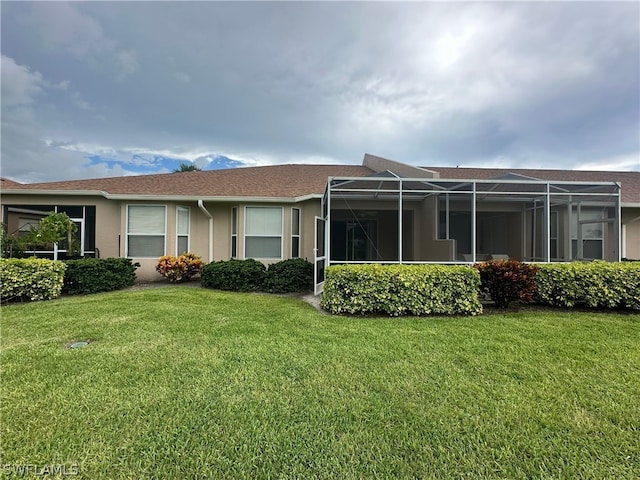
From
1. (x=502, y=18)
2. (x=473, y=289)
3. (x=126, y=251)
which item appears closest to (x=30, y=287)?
(x=126, y=251)

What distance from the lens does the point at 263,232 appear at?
416 inches

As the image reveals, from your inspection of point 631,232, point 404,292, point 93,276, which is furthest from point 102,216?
point 631,232

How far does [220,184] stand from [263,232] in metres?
2.90

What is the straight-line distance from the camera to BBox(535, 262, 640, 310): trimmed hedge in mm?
6480

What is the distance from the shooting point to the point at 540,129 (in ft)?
51.2

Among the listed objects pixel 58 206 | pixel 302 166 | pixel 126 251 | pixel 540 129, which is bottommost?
pixel 126 251

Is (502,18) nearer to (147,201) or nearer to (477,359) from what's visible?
(477,359)

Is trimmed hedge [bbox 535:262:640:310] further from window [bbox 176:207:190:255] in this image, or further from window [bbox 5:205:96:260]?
window [bbox 5:205:96:260]

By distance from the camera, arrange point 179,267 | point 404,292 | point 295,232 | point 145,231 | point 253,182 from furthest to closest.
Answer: point 253,182, point 295,232, point 145,231, point 179,267, point 404,292

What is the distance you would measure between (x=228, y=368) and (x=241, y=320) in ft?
6.92

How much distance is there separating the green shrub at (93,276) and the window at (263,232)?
3.80 metres

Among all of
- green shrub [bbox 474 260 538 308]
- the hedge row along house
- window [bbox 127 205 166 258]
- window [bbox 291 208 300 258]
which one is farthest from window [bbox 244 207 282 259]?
green shrub [bbox 474 260 538 308]

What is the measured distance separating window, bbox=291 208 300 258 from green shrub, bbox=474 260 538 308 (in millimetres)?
5887

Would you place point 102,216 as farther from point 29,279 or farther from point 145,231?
point 29,279
